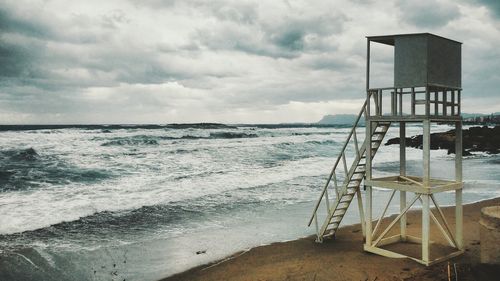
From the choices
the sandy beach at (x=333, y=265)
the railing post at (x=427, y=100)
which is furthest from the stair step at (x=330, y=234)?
the railing post at (x=427, y=100)

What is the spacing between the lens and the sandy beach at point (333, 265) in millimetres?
8953

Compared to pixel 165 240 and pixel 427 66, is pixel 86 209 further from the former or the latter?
pixel 427 66

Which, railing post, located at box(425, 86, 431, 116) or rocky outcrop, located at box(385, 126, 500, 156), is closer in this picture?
railing post, located at box(425, 86, 431, 116)

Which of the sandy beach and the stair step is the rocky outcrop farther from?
the sandy beach

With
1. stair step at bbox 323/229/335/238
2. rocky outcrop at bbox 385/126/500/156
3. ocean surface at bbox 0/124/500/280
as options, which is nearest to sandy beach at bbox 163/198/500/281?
stair step at bbox 323/229/335/238

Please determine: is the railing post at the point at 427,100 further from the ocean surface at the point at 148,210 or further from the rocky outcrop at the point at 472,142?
the rocky outcrop at the point at 472,142

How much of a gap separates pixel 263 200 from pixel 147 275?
9.74 meters

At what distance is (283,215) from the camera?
52.9ft

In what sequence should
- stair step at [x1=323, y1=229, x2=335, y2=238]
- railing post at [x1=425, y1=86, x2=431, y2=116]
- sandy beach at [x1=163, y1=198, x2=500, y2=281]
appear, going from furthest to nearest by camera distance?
stair step at [x1=323, y1=229, x2=335, y2=238]
railing post at [x1=425, y1=86, x2=431, y2=116]
sandy beach at [x1=163, y1=198, x2=500, y2=281]

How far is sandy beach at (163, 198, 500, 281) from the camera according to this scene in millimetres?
8953

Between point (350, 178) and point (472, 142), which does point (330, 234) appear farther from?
point (472, 142)

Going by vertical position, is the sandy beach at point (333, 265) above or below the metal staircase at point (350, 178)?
below

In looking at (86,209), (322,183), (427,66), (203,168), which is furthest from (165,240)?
(203,168)

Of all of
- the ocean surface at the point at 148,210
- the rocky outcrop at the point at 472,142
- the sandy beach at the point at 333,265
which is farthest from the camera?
the rocky outcrop at the point at 472,142
